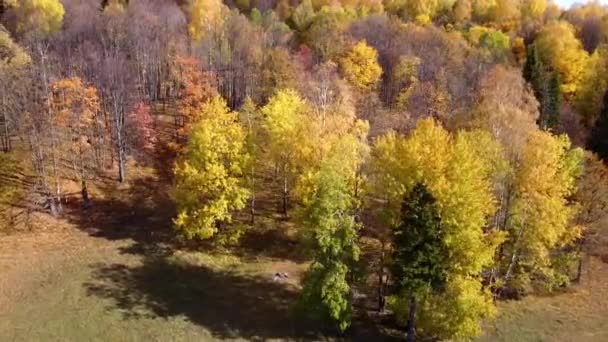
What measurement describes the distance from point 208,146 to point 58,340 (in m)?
17.5

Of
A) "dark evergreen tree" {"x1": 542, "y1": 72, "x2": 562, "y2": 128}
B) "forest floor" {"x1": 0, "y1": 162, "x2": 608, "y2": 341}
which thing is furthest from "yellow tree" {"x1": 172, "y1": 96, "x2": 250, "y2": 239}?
"dark evergreen tree" {"x1": 542, "y1": 72, "x2": 562, "y2": 128}

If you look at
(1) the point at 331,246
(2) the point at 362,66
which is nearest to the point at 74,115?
(1) the point at 331,246

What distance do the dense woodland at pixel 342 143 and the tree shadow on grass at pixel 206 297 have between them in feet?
9.17

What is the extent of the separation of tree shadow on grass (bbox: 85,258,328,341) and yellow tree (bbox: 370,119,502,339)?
830cm

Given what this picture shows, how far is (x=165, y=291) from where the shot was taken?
4169cm

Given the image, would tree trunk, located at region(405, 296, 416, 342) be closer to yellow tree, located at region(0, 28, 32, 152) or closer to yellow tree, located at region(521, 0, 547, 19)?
yellow tree, located at region(0, 28, 32, 152)

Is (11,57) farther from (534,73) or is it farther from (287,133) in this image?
(534,73)

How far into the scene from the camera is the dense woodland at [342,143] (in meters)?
37.5

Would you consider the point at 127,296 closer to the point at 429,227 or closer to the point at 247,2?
the point at 429,227

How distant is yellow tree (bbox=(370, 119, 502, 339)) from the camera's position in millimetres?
36719

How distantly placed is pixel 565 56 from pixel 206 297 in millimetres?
67726

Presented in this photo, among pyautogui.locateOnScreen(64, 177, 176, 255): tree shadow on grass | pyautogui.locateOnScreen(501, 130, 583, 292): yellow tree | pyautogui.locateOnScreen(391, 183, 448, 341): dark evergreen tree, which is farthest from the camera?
pyautogui.locateOnScreen(64, 177, 176, 255): tree shadow on grass

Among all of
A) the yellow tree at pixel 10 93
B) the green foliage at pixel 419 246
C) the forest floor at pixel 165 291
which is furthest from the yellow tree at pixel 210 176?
the yellow tree at pixel 10 93

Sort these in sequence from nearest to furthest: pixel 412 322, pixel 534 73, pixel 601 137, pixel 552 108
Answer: pixel 412 322 < pixel 601 137 < pixel 552 108 < pixel 534 73
